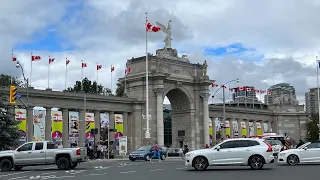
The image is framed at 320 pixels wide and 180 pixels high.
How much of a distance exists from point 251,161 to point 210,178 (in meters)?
5.48

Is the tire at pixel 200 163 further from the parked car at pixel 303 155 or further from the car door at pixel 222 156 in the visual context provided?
the parked car at pixel 303 155

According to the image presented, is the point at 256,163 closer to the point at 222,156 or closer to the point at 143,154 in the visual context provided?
the point at 222,156

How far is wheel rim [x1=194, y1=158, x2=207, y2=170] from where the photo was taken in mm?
24922

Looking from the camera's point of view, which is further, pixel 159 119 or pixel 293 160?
pixel 159 119

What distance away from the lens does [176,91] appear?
69.6m

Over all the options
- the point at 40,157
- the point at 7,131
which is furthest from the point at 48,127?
the point at 40,157

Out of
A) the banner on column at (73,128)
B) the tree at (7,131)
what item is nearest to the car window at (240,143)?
the tree at (7,131)

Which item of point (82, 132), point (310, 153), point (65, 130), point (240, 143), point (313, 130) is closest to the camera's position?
point (240, 143)

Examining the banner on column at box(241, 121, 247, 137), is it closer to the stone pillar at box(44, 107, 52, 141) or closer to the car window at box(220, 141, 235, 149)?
the stone pillar at box(44, 107, 52, 141)

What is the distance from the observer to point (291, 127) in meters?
A: 99.1

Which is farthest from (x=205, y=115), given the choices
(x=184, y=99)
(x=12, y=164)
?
(x=12, y=164)

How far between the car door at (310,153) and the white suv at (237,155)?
507 centimetres

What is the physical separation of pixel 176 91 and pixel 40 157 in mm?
41724

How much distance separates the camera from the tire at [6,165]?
29.3 meters
